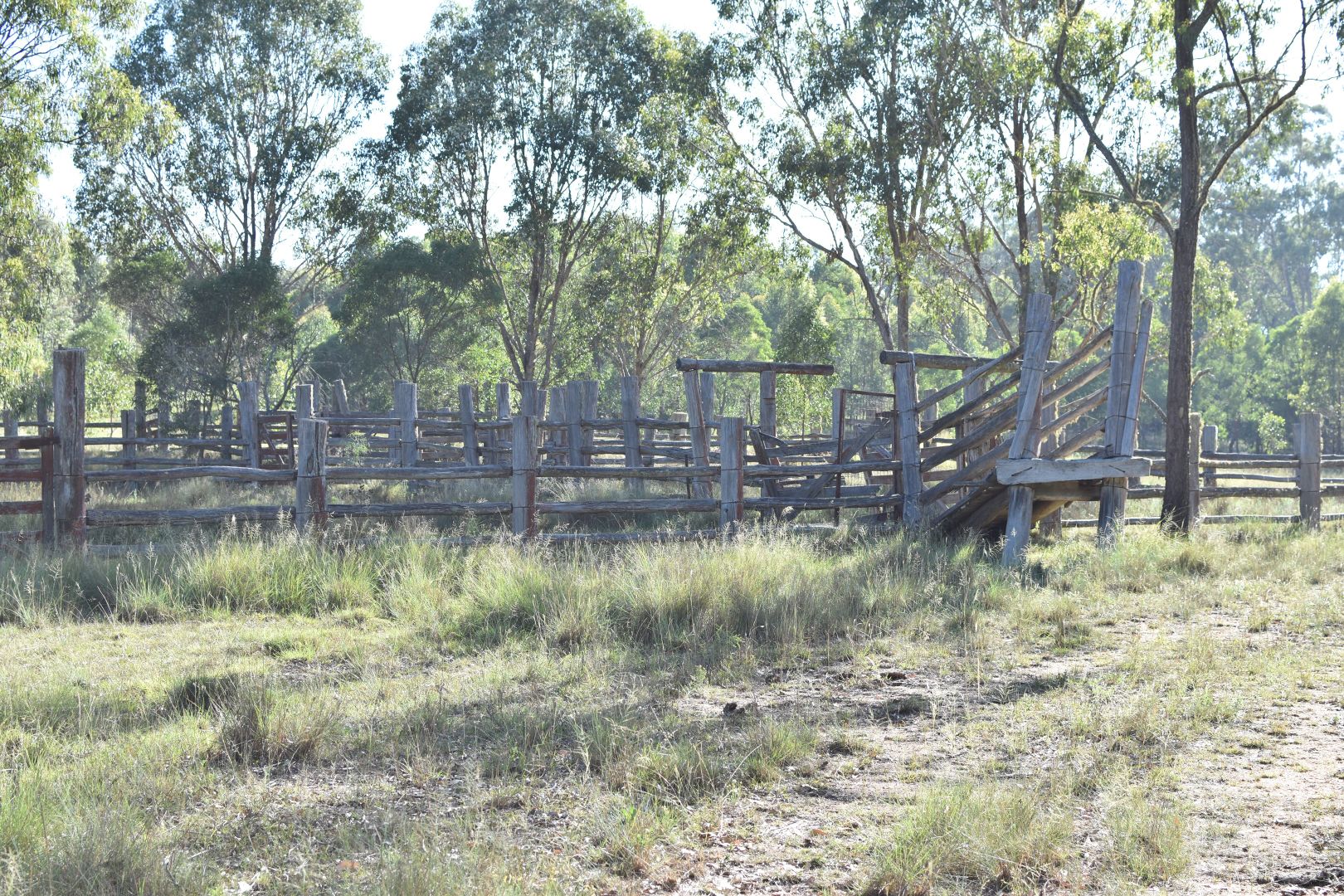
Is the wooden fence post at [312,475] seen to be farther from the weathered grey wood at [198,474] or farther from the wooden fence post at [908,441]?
the wooden fence post at [908,441]

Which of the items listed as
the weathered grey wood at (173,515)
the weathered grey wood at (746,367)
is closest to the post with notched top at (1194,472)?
the weathered grey wood at (746,367)

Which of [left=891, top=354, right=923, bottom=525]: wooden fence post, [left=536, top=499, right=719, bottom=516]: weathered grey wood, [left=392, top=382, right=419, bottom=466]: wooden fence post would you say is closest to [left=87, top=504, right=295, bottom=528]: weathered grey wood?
[left=536, top=499, right=719, bottom=516]: weathered grey wood

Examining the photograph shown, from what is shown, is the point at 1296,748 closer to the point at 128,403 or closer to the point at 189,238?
the point at 189,238

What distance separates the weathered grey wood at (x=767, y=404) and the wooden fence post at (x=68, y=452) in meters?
8.35

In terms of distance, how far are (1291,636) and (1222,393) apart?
48901 millimetres

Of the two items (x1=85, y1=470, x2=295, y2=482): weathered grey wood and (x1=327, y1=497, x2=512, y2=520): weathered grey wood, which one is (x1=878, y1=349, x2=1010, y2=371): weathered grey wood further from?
(x1=85, y1=470, x2=295, y2=482): weathered grey wood

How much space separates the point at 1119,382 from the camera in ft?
33.9

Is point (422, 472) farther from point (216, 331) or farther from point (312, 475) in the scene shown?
point (216, 331)

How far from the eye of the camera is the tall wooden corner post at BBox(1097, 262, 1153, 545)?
1023cm

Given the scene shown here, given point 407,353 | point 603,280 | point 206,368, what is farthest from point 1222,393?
point 206,368

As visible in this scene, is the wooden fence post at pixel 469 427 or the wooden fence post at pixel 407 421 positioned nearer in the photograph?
the wooden fence post at pixel 407 421

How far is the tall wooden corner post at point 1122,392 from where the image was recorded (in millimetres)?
10234

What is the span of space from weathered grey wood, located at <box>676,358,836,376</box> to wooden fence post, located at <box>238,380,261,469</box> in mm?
8876

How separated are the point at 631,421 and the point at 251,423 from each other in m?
6.60
